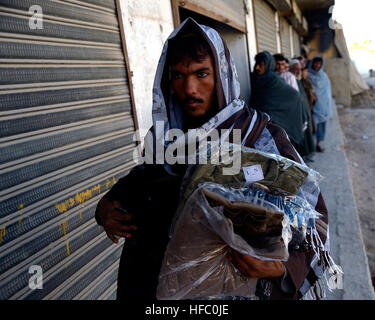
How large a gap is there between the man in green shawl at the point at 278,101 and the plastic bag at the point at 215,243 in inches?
140

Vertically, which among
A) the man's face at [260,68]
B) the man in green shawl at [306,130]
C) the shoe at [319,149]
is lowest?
the shoe at [319,149]

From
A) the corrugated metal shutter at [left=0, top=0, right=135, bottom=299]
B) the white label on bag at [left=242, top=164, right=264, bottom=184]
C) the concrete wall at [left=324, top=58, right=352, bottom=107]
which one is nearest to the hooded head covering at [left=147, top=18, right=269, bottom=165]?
the white label on bag at [left=242, top=164, right=264, bottom=184]

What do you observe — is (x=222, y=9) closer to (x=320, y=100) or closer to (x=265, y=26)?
(x=320, y=100)

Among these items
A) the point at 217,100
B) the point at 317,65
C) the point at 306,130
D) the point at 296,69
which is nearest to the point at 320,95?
the point at 317,65

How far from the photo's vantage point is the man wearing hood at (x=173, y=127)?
1140 mm

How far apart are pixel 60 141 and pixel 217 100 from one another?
1089mm

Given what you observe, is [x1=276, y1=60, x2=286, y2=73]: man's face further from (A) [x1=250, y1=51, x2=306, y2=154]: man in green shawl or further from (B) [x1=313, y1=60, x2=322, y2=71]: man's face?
(B) [x1=313, y1=60, x2=322, y2=71]: man's face

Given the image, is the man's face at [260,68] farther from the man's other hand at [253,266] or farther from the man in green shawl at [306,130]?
the man's other hand at [253,266]

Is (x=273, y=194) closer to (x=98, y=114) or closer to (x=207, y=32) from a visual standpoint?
(x=207, y=32)

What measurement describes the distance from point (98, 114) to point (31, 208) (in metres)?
0.82

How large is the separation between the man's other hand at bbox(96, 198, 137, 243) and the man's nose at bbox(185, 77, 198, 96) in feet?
1.90

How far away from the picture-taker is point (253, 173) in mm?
874

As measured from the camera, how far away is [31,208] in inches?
63.1

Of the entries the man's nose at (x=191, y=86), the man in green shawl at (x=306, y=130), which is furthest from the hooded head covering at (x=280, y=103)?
the man's nose at (x=191, y=86)
